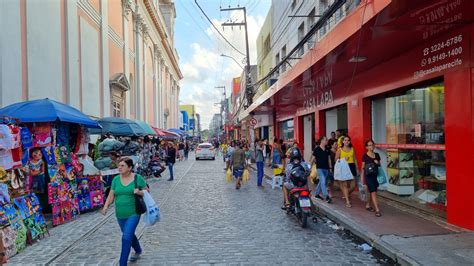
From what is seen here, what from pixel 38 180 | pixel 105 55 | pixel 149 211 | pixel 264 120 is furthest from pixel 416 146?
pixel 264 120

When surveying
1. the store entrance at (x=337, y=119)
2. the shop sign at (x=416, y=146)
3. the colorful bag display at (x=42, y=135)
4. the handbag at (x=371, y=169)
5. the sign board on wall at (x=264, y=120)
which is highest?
the sign board on wall at (x=264, y=120)

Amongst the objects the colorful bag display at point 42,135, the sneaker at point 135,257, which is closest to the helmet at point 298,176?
the sneaker at point 135,257

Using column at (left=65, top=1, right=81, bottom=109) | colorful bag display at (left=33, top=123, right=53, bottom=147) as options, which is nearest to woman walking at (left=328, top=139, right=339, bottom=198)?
colorful bag display at (left=33, top=123, right=53, bottom=147)

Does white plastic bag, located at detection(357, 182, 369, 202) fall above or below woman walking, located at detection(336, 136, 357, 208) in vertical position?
below

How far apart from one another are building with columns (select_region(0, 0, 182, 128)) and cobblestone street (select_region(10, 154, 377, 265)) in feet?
15.2

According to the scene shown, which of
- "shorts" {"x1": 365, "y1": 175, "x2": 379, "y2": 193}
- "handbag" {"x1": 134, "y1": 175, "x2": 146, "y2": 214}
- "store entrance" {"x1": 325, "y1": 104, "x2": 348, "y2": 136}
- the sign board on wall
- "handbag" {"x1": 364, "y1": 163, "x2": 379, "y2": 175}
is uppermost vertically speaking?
the sign board on wall

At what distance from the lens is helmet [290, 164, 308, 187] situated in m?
7.90

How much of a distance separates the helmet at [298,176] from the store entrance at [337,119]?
685 centimetres

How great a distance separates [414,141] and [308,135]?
10.2 meters

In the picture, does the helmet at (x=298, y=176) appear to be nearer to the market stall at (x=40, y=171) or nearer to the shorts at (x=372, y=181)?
the shorts at (x=372, y=181)

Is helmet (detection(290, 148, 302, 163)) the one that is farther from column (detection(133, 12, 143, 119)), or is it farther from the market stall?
column (detection(133, 12, 143, 119))

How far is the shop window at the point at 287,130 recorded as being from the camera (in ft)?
75.1

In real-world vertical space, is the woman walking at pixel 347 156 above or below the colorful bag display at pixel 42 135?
below

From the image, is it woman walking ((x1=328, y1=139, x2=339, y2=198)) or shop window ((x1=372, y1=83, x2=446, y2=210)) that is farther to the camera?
woman walking ((x1=328, y1=139, x2=339, y2=198))
